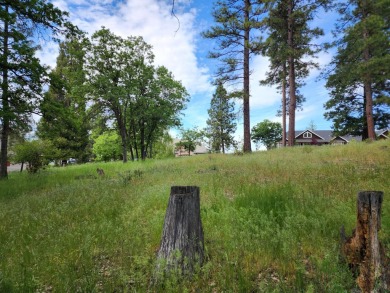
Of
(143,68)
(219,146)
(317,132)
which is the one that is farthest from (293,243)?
(317,132)

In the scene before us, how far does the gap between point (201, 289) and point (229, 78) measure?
17.7 metres

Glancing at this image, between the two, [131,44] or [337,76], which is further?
[131,44]

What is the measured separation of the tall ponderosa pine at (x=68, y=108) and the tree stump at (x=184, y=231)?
1007 centimetres

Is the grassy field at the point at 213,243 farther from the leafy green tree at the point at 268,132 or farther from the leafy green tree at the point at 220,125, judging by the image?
the leafy green tree at the point at 268,132

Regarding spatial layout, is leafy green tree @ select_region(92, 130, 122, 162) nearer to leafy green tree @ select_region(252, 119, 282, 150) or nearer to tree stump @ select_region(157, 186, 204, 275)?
tree stump @ select_region(157, 186, 204, 275)

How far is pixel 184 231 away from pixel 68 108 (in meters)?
12.6

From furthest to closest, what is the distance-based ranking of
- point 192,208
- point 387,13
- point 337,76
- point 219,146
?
point 219,146
point 337,76
point 387,13
point 192,208

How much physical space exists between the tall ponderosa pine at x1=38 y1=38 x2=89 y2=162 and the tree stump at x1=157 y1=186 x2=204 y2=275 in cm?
1007

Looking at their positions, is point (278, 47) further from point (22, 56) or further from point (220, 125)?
point (220, 125)

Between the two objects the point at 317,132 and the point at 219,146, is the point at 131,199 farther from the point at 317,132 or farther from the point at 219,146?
the point at 317,132

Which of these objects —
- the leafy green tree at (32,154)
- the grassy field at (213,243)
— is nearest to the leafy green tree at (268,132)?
the leafy green tree at (32,154)

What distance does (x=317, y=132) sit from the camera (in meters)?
70.8

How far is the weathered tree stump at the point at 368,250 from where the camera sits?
2.31 metres

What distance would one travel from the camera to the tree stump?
3.01 meters
